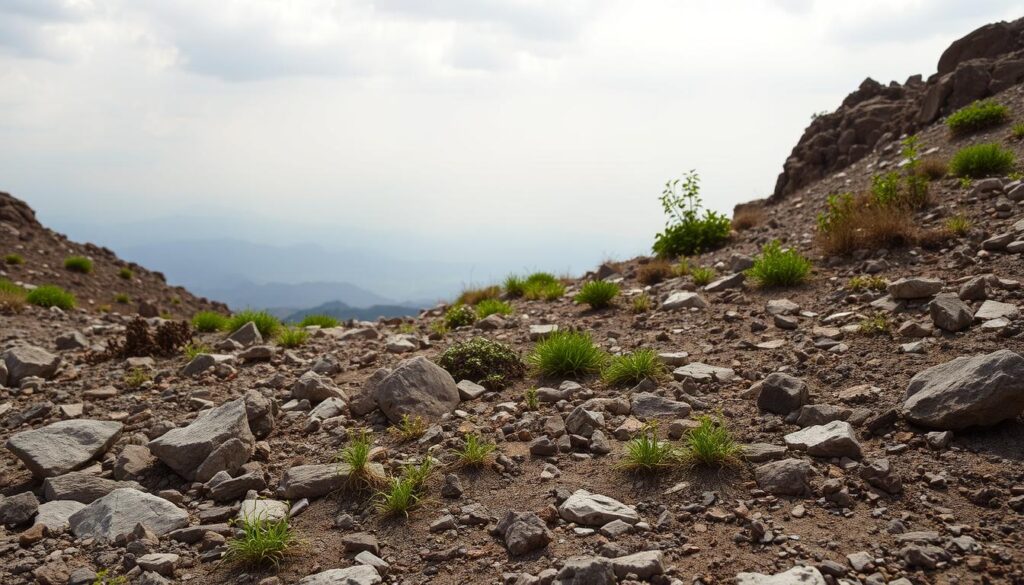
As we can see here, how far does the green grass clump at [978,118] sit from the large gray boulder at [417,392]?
564 inches

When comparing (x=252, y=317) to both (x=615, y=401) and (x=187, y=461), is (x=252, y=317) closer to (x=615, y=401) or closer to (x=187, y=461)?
(x=187, y=461)

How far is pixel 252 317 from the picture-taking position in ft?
41.6


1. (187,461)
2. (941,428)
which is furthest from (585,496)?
(187,461)

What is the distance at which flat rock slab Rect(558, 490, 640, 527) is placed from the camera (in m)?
4.93

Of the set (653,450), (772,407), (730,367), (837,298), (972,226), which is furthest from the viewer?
(972,226)

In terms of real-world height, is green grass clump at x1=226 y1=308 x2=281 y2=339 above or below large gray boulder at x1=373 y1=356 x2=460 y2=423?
above

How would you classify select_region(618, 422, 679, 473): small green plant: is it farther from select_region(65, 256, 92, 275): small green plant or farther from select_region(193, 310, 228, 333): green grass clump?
select_region(65, 256, 92, 275): small green plant

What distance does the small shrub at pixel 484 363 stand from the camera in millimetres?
8211

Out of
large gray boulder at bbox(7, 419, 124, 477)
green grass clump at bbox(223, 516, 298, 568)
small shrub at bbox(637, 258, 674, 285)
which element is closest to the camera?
green grass clump at bbox(223, 516, 298, 568)

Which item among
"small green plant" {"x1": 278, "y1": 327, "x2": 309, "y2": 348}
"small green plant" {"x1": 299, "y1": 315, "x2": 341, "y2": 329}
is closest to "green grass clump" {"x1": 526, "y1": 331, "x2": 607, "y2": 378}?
"small green plant" {"x1": 278, "y1": 327, "x2": 309, "y2": 348}

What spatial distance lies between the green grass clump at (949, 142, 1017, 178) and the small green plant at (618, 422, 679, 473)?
10.1 metres

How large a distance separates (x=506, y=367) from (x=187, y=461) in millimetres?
3674

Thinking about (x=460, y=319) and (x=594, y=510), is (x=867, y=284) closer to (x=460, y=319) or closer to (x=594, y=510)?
(x=594, y=510)

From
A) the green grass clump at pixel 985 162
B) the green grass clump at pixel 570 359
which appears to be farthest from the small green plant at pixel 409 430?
the green grass clump at pixel 985 162
